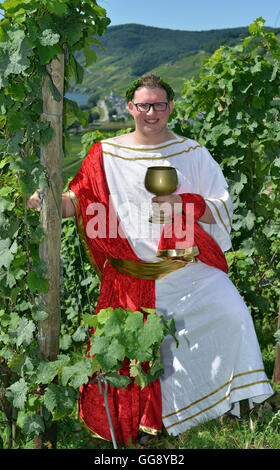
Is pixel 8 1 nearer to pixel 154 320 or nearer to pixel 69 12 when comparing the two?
pixel 69 12

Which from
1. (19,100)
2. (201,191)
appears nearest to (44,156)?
(19,100)

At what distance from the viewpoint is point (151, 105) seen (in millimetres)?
2758

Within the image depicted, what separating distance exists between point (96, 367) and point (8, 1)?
1.77 meters

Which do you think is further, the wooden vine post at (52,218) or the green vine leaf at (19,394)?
the green vine leaf at (19,394)

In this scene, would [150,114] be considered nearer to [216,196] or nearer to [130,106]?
[130,106]

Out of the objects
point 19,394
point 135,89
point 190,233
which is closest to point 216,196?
point 190,233

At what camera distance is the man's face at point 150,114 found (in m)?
2.76

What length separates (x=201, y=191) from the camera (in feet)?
9.53

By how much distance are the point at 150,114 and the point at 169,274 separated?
936 millimetres

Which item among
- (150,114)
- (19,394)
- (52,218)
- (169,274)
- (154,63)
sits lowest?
(19,394)

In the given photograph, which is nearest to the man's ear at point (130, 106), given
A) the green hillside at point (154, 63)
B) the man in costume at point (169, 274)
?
the man in costume at point (169, 274)

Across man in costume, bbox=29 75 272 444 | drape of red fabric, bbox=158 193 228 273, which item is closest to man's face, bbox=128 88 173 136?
man in costume, bbox=29 75 272 444

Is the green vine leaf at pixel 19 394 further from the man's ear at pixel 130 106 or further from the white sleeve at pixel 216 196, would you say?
the man's ear at pixel 130 106

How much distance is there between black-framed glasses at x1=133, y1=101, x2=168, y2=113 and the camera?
2.76 metres
